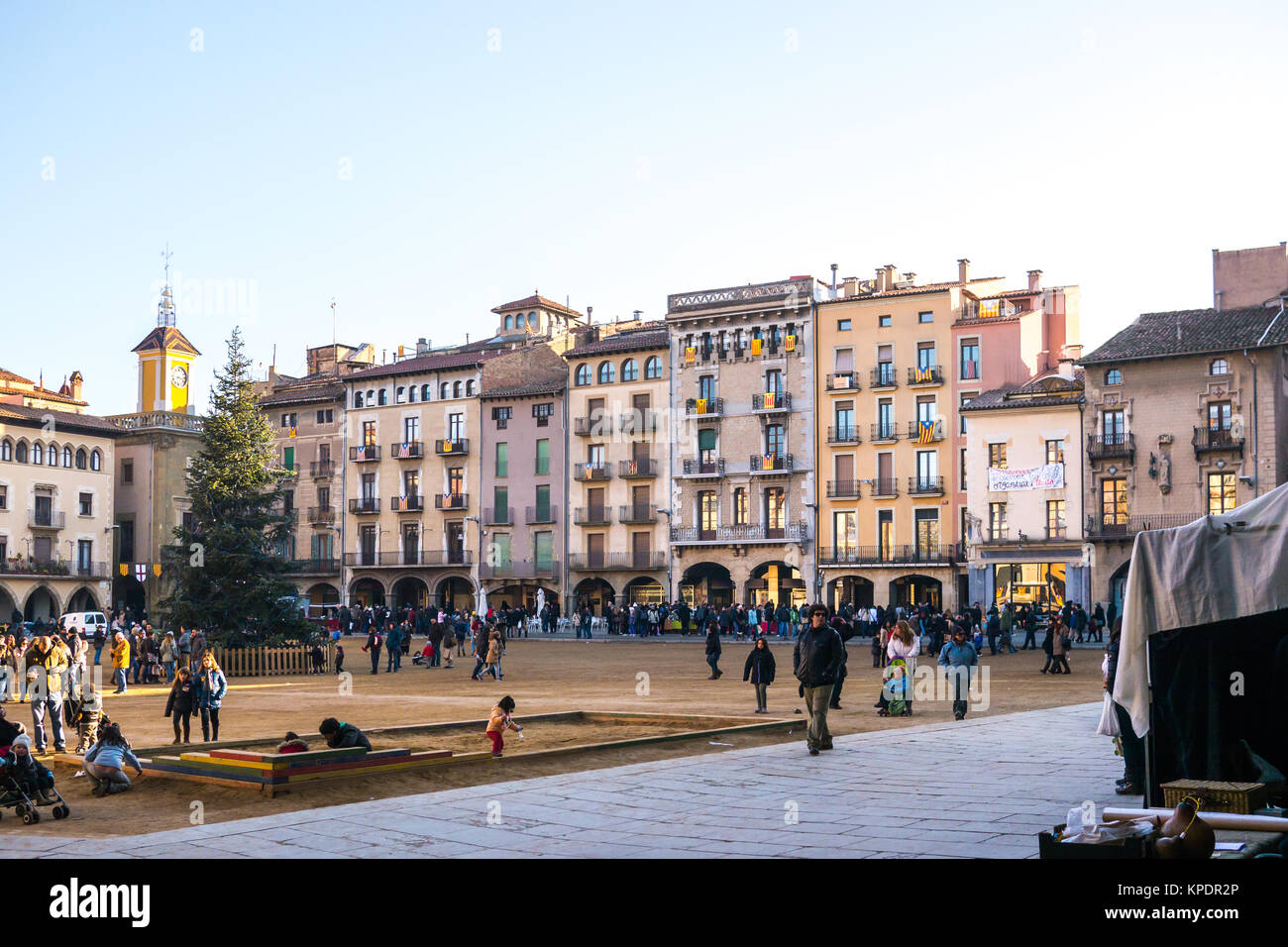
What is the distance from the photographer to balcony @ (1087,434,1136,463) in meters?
48.8

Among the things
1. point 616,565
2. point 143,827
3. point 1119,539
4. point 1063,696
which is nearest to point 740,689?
point 1063,696

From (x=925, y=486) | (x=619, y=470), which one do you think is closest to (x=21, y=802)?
(x=925, y=486)

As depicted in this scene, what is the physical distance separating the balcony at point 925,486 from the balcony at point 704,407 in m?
9.91

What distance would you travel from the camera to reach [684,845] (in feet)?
28.7

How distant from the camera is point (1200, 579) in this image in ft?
28.1

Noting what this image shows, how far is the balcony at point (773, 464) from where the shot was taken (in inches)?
2308

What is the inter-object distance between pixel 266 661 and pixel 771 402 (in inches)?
1211

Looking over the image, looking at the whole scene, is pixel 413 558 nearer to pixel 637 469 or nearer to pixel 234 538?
pixel 637 469

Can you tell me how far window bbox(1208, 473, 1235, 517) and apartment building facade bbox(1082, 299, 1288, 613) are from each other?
0.04 m

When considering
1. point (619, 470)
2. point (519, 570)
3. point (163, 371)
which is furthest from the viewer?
point (163, 371)

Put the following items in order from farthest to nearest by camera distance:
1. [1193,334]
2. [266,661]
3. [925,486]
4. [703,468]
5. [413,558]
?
[413,558] < [703,468] < [925,486] < [1193,334] < [266,661]

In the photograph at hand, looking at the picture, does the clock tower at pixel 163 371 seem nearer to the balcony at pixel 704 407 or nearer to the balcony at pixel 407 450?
the balcony at pixel 407 450
